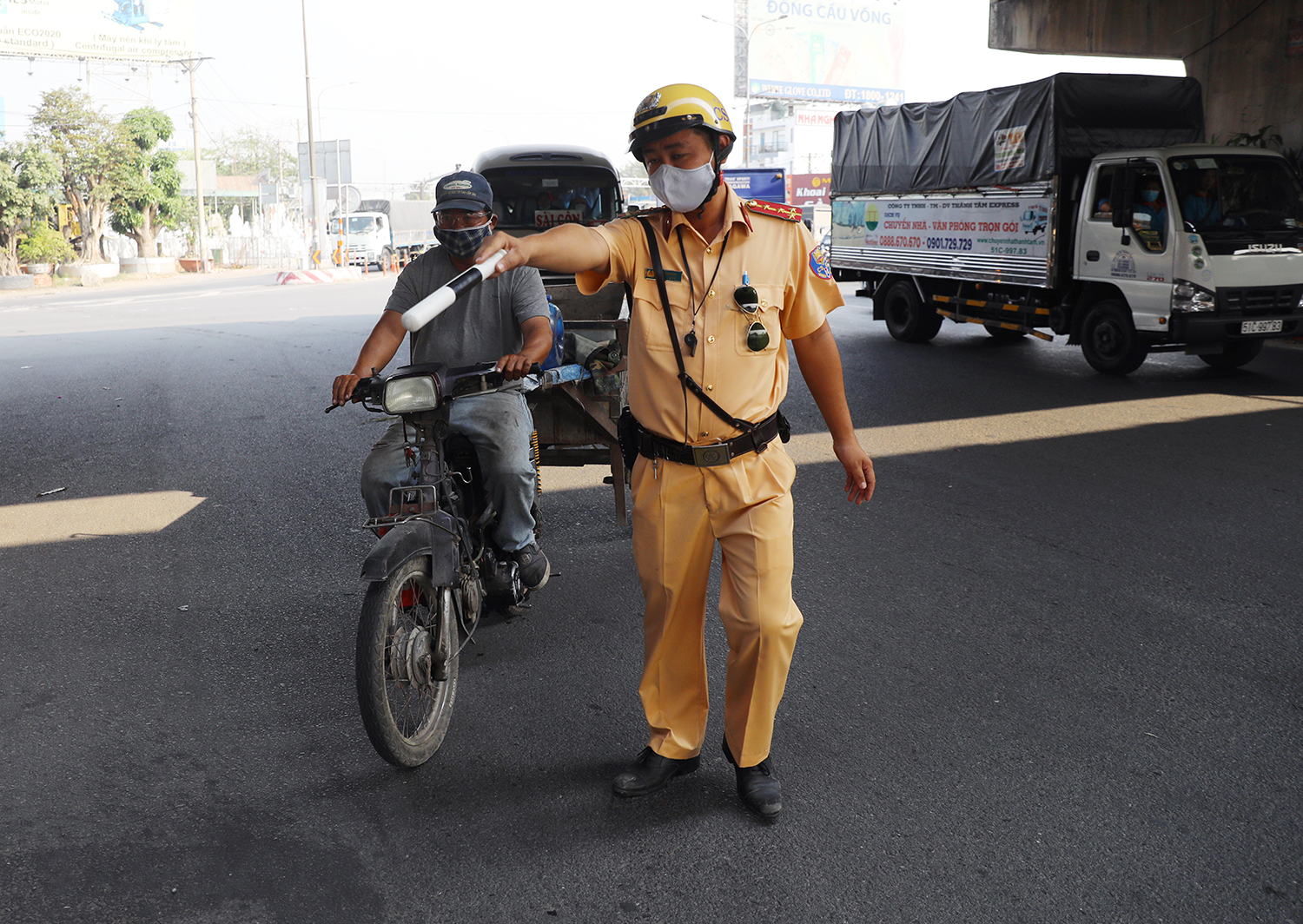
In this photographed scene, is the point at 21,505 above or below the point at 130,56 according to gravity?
below

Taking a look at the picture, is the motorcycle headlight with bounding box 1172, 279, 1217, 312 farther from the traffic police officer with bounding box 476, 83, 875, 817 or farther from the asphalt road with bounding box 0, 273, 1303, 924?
the traffic police officer with bounding box 476, 83, 875, 817

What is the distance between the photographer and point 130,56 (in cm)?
4481

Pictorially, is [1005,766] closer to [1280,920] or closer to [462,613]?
[1280,920]

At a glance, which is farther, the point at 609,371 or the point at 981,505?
the point at 981,505

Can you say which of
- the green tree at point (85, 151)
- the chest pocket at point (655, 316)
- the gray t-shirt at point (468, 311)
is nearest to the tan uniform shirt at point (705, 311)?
the chest pocket at point (655, 316)

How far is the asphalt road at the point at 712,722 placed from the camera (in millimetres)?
2746

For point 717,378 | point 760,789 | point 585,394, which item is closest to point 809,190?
point 585,394

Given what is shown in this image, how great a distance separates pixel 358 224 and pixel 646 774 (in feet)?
143

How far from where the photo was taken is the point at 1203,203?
35.0 feet

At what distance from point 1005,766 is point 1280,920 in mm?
858

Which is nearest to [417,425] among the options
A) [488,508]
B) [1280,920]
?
[488,508]

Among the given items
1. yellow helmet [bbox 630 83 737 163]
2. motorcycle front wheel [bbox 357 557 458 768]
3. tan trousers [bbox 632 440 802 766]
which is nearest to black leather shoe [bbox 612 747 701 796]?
tan trousers [bbox 632 440 802 766]

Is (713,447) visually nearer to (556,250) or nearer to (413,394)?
(556,250)

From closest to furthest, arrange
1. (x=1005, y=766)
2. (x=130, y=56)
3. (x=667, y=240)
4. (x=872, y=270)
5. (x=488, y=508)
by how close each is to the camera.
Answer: (x=667, y=240)
(x=1005, y=766)
(x=488, y=508)
(x=872, y=270)
(x=130, y=56)
